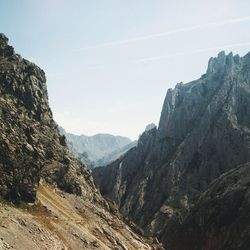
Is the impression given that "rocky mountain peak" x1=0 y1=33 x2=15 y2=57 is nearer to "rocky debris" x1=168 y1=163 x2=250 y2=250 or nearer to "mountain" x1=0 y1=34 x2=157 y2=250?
"mountain" x1=0 y1=34 x2=157 y2=250

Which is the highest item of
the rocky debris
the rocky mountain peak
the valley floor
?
the rocky mountain peak

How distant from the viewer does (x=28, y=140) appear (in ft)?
303

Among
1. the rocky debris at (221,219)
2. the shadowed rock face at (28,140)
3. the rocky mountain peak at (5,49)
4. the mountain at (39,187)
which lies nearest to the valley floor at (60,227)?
the mountain at (39,187)

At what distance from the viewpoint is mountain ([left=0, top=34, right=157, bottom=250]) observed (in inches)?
2491

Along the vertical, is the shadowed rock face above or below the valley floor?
above

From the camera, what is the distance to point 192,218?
136 m

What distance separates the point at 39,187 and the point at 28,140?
35.3 ft

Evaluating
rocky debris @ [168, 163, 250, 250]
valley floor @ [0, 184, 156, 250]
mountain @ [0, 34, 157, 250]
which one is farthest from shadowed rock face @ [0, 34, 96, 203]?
rocky debris @ [168, 163, 250, 250]

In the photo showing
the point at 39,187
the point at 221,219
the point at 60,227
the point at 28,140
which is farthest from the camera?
the point at 221,219

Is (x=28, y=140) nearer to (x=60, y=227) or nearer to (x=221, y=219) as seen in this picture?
(x=60, y=227)

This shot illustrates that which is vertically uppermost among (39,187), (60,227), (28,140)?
(28,140)

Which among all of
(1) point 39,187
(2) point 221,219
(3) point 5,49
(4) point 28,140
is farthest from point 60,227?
(3) point 5,49

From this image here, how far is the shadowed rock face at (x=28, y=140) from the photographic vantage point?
75000mm

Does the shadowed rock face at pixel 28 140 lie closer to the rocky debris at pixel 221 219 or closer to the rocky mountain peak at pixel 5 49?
the rocky mountain peak at pixel 5 49
